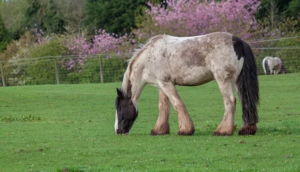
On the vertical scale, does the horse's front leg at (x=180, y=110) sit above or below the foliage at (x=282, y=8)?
below

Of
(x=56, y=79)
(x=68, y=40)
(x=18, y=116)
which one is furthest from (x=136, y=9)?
(x=18, y=116)

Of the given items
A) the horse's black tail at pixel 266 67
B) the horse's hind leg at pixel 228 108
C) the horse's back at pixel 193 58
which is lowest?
the horse's black tail at pixel 266 67

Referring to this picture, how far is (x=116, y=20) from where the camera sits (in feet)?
151

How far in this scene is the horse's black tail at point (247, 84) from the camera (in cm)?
1127

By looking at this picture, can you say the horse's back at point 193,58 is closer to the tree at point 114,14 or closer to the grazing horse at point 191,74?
the grazing horse at point 191,74

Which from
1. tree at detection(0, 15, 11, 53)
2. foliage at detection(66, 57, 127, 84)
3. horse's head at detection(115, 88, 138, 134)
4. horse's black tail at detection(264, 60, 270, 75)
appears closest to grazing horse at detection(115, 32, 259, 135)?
horse's head at detection(115, 88, 138, 134)

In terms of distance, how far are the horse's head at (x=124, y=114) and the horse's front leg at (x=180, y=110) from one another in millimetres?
921

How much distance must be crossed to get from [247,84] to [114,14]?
36227mm

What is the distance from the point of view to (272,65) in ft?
103

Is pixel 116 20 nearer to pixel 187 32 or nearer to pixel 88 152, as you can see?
pixel 187 32

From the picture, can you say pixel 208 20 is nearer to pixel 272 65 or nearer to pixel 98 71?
pixel 272 65

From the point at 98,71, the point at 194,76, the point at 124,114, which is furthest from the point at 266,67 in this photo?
the point at 194,76

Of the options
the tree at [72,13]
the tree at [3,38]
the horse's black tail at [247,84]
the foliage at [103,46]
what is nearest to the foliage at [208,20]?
the foliage at [103,46]

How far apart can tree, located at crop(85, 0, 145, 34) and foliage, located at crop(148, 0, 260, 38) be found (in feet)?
25.7
